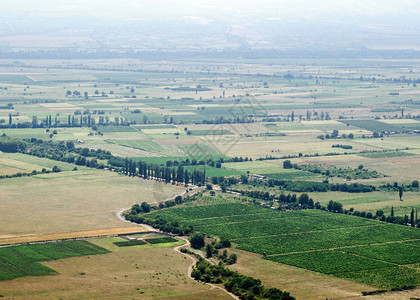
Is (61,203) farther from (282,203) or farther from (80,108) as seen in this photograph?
(80,108)

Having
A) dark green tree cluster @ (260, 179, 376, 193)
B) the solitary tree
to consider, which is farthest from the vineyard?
dark green tree cluster @ (260, 179, 376, 193)

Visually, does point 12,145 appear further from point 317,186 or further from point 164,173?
point 317,186

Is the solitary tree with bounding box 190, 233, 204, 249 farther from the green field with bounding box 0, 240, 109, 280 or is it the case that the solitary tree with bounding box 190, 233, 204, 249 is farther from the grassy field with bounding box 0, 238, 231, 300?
the green field with bounding box 0, 240, 109, 280

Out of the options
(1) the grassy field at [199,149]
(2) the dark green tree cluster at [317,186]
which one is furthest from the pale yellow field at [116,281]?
(2) the dark green tree cluster at [317,186]

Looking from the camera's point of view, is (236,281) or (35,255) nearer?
(236,281)

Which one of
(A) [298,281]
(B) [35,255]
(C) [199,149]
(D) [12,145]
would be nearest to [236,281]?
(A) [298,281]

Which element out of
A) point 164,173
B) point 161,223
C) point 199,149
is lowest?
point 161,223
